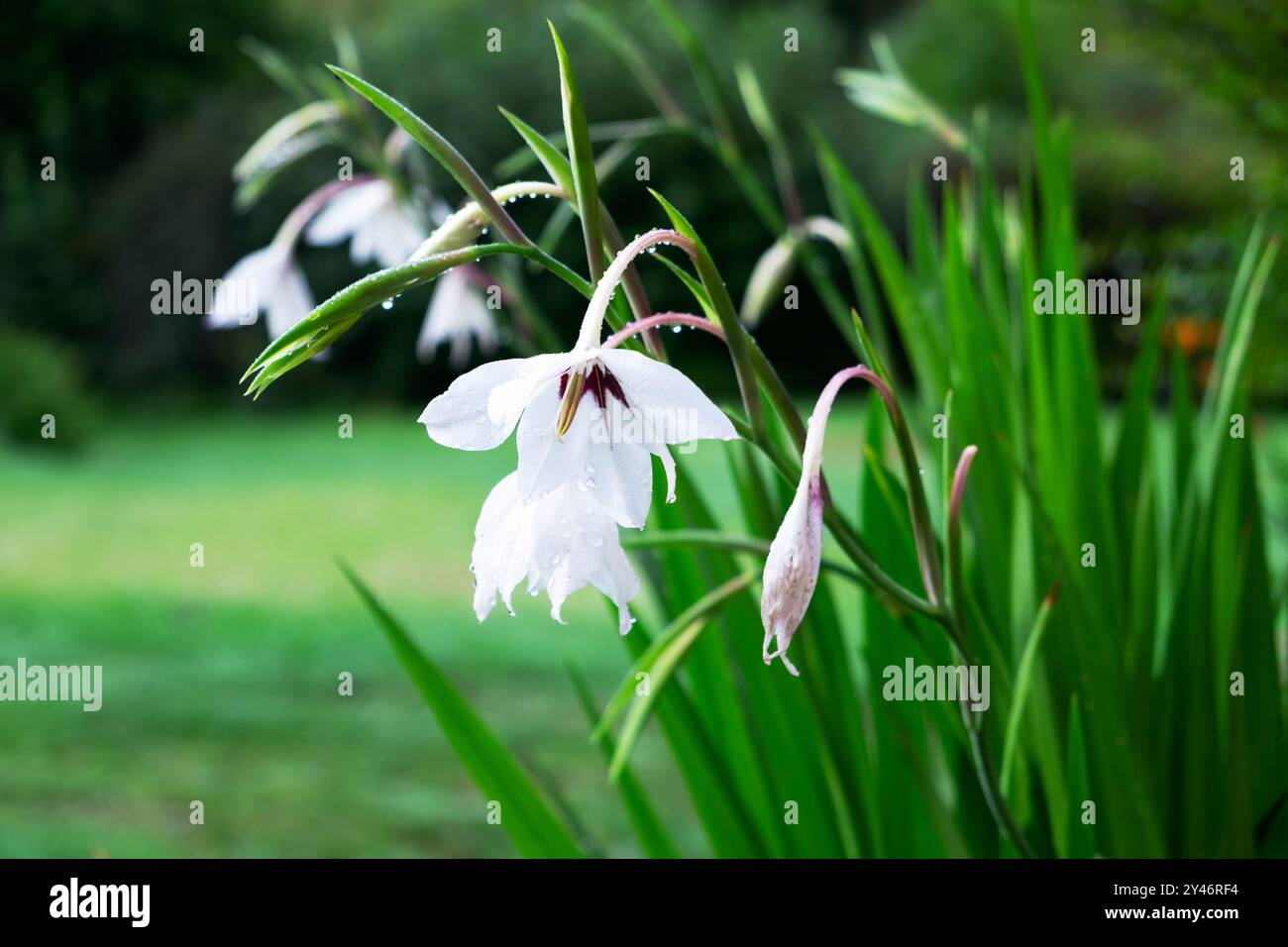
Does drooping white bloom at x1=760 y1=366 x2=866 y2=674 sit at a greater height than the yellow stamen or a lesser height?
lesser

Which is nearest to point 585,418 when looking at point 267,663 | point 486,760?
point 486,760

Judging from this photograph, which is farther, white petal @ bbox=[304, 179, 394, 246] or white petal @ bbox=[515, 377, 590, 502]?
white petal @ bbox=[304, 179, 394, 246]

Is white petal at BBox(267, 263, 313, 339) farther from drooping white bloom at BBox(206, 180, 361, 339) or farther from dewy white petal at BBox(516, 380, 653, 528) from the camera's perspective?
dewy white petal at BBox(516, 380, 653, 528)

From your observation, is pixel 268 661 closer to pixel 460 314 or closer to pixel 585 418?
pixel 460 314

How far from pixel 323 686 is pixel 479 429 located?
343cm

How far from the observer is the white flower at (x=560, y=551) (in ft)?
2.18

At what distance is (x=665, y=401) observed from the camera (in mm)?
620

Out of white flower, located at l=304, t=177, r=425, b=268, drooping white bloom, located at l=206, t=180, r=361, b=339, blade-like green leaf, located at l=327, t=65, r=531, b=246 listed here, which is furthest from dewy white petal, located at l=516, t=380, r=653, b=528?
white flower, located at l=304, t=177, r=425, b=268

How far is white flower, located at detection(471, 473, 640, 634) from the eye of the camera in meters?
0.66

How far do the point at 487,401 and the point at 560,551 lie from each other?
3.5 inches

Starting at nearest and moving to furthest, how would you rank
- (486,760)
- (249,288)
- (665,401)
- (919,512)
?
1. (665,401)
2. (919,512)
3. (486,760)
4. (249,288)

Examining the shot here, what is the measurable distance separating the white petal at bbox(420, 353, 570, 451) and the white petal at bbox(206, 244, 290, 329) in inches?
27.4
